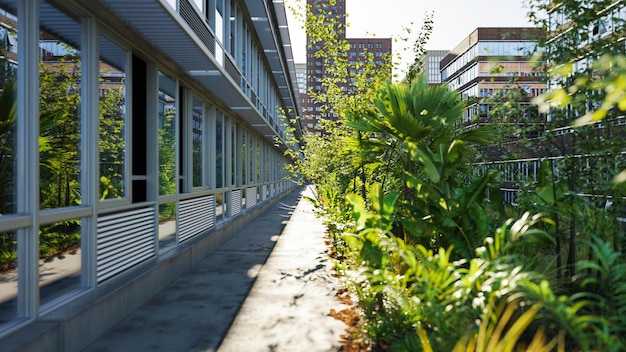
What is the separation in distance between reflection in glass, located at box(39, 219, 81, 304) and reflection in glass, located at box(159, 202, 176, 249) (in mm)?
2507

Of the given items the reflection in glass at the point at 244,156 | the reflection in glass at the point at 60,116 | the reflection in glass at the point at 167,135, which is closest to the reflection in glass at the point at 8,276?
the reflection in glass at the point at 60,116

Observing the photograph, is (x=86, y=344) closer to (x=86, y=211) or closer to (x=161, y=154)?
(x=86, y=211)

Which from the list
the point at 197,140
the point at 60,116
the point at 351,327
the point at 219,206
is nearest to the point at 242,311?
the point at 351,327

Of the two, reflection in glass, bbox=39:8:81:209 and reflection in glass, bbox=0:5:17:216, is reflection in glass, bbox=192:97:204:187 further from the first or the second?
reflection in glass, bbox=0:5:17:216

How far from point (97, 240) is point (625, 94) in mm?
5116

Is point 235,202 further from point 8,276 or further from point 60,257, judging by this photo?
point 8,276

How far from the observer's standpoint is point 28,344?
3.58 meters

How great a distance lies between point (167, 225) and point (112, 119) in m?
2.63

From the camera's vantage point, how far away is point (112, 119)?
5859mm

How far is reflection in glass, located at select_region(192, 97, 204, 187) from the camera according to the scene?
10.0 meters

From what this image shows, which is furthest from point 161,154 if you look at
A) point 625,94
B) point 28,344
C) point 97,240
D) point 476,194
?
point 625,94

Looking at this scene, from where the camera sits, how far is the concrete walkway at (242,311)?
4.50 m

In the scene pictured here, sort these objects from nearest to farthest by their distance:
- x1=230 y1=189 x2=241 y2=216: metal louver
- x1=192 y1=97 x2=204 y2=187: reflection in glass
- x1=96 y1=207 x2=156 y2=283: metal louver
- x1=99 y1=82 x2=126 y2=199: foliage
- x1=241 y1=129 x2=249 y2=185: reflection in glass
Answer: x1=96 y1=207 x2=156 y2=283: metal louver
x1=99 y1=82 x2=126 y2=199: foliage
x1=192 y1=97 x2=204 y2=187: reflection in glass
x1=230 y1=189 x2=241 y2=216: metal louver
x1=241 y1=129 x2=249 y2=185: reflection in glass

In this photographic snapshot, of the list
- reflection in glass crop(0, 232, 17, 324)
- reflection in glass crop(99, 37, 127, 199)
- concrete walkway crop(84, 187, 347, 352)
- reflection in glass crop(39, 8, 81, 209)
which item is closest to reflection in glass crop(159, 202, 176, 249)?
concrete walkway crop(84, 187, 347, 352)
